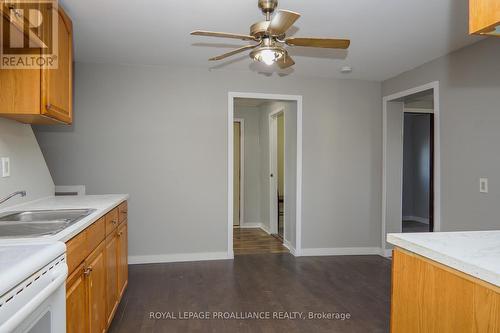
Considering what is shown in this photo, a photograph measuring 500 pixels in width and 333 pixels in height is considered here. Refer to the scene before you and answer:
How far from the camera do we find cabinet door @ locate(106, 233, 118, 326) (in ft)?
6.98

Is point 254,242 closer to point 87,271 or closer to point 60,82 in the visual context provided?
point 87,271

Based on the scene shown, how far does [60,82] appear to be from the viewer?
2127mm

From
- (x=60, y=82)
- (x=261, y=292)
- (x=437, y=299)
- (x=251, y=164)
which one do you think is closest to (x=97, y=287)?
(x=60, y=82)

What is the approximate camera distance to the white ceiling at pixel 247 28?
7.58 feet

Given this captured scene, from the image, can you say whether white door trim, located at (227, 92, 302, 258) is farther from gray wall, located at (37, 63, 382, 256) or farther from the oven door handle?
the oven door handle

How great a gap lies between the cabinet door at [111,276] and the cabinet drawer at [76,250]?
51cm

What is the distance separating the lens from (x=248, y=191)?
604 cm

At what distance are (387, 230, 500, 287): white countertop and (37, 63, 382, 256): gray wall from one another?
2849 millimetres

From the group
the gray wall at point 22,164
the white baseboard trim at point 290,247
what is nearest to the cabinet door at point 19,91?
the gray wall at point 22,164

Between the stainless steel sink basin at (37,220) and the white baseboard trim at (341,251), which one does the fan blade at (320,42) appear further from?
the white baseboard trim at (341,251)

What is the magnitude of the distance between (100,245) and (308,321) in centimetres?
161

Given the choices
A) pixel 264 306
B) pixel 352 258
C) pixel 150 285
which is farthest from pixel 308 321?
pixel 352 258

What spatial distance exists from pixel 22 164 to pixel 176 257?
201cm

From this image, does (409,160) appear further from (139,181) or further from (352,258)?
(139,181)
